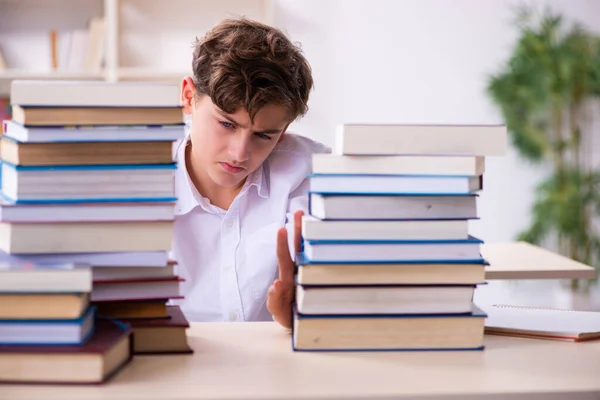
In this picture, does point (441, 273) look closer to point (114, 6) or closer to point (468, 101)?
point (114, 6)

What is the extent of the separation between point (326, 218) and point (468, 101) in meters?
3.62

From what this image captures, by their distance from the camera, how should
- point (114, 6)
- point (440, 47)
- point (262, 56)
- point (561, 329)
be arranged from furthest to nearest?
1. point (440, 47)
2. point (114, 6)
3. point (262, 56)
4. point (561, 329)

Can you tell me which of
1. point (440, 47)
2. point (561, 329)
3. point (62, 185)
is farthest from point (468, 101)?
point (62, 185)

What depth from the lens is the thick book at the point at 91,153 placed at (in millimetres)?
1151

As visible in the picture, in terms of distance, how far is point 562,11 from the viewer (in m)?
4.74

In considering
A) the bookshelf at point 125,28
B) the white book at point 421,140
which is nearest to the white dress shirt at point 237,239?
the white book at point 421,140

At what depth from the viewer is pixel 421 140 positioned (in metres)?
1.22

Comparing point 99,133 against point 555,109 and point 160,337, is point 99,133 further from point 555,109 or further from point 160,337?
point 555,109

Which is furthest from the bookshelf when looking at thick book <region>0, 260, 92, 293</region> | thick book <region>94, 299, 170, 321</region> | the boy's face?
thick book <region>0, 260, 92, 293</region>

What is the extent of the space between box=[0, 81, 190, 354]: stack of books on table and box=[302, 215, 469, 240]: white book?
0.21 meters

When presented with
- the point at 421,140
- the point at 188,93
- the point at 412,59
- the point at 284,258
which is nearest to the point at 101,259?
the point at 284,258

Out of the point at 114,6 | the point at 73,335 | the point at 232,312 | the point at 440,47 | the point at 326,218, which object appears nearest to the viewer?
the point at 73,335

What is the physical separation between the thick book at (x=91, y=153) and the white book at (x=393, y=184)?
0.76 ft

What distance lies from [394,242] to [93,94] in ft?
1.53
